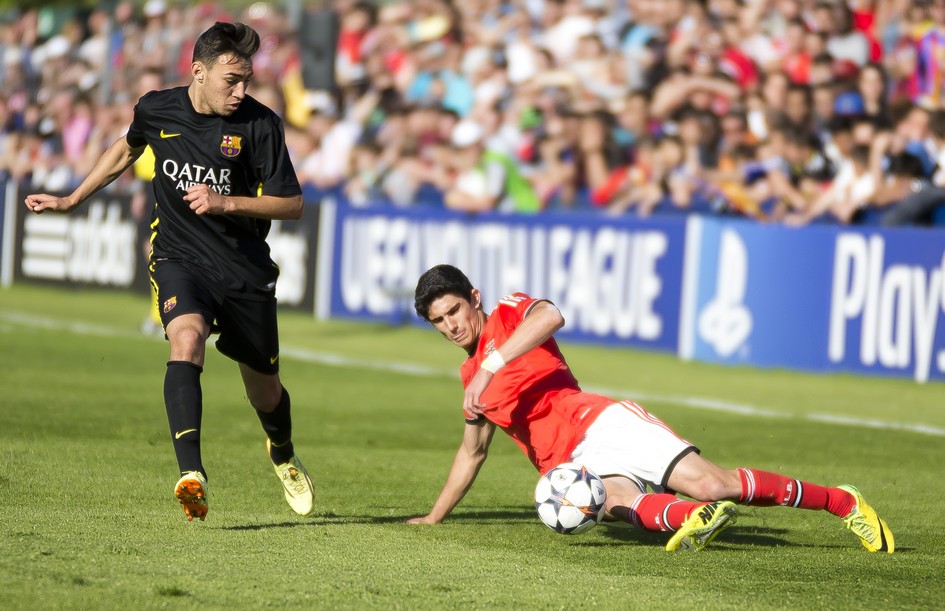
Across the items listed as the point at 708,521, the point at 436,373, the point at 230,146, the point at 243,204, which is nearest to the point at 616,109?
the point at 436,373

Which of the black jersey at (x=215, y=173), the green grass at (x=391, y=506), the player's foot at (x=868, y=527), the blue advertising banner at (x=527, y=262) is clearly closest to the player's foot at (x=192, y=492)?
the green grass at (x=391, y=506)

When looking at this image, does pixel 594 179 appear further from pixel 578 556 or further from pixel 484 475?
pixel 578 556

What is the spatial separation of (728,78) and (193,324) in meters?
12.2

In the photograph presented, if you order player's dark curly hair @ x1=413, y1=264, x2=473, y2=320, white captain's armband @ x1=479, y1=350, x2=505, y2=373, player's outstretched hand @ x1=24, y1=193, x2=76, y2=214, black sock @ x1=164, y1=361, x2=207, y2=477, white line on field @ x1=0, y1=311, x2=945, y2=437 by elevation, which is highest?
player's outstretched hand @ x1=24, y1=193, x2=76, y2=214

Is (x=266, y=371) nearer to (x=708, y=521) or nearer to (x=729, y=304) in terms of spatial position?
(x=708, y=521)

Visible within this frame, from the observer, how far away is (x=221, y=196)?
6.77 metres

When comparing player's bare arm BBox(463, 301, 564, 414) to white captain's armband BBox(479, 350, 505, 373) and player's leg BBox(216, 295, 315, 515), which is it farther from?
player's leg BBox(216, 295, 315, 515)

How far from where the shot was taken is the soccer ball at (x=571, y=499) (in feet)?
21.4

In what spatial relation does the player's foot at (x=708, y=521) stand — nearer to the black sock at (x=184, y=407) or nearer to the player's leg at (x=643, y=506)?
the player's leg at (x=643, y=506)

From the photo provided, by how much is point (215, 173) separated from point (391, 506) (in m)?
2.02

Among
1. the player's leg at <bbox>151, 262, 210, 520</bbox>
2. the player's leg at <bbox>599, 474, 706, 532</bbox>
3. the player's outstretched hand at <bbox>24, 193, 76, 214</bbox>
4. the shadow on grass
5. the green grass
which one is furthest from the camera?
the player's outstretched hand at <bbox>24, 193, 76, 214</bbox>

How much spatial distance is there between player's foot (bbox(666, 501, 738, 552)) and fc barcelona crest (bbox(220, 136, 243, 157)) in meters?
2.74

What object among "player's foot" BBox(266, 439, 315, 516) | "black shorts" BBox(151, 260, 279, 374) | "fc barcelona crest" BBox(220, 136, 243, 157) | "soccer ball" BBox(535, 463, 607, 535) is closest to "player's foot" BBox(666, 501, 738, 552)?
"soccer ball" BBox(535, 463, 607, 535)

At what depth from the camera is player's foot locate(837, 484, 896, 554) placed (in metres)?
6.77
